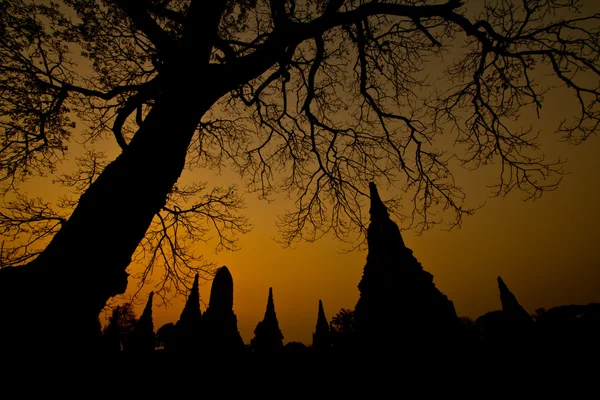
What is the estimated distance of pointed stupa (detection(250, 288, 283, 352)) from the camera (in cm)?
1947

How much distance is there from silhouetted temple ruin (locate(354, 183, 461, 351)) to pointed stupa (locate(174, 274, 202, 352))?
30.3ft

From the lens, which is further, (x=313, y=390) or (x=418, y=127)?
(x=313, y=390)

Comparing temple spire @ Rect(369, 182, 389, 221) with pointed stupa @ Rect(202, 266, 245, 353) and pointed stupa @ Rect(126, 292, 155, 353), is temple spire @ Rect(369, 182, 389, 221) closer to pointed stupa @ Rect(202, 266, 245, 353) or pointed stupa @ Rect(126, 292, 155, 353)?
pointed stupa @ Rect(202, 266, 245, 353)

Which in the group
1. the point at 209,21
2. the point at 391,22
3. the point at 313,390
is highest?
the point at 391,22

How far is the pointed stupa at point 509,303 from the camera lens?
17.2 meters

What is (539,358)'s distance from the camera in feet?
35.3

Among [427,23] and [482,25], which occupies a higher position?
[427,23]

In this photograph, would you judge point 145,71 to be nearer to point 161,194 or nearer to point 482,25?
point 161,194

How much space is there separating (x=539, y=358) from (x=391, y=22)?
1329 cm

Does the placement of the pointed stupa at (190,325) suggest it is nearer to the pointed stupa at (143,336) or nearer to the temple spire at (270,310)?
the pointed stupa at (143,336)

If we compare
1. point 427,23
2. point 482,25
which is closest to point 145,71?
point 427,23

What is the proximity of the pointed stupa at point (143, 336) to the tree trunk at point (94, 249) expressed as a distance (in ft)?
73.9

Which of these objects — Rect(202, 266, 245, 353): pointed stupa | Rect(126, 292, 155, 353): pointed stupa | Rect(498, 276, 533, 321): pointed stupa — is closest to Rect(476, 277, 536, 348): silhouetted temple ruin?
Rect(498, 276, 533, 321): pointed stupa

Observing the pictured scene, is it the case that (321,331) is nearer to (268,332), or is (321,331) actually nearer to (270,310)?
(270,310)
